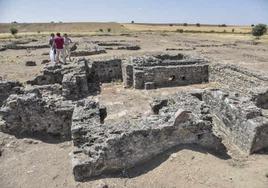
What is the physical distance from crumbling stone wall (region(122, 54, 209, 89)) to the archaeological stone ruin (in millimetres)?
240

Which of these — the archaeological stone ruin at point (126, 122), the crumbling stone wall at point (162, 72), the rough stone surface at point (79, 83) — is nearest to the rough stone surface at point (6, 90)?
the archaeological stone ruin at point (126, 122)

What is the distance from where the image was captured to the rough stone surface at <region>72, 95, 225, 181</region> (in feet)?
29.5

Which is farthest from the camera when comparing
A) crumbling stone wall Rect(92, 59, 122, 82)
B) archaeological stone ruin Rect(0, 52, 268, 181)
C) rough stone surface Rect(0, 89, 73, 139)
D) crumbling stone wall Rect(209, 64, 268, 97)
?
crumbling stone wall Rect(92, 59, 122, 82)

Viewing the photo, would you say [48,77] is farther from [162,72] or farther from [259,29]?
[259,29]

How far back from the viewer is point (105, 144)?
900cm

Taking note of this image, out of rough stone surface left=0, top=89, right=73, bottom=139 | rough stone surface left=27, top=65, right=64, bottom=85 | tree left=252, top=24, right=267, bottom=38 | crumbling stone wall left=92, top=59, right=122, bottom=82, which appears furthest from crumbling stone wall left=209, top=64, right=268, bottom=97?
tree left=252, top=24, right=267, bottom=38

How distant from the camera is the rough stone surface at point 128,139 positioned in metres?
8.98

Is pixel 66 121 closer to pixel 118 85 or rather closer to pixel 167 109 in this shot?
pixel 167 109

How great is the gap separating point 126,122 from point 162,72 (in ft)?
34.7

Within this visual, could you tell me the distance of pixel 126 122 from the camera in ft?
32.6

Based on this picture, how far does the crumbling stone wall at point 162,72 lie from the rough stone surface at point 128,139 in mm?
9093

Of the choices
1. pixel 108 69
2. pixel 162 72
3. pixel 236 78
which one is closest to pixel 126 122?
pixel 162 72

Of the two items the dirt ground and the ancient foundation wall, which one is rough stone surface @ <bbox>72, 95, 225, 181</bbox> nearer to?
the dirt ground

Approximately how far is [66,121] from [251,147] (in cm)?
671
